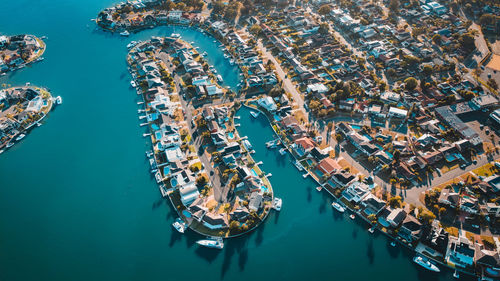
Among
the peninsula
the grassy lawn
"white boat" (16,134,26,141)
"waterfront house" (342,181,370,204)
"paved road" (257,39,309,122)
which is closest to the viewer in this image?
the peninsula

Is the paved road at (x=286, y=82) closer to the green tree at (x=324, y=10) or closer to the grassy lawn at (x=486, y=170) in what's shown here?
the green tree at (x=324, y=10)

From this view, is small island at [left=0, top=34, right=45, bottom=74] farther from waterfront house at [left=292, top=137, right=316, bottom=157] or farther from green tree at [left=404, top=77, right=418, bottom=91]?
green tree at [left=404, top=77, right=418, bottom=91]

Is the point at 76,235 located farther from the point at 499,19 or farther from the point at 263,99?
the point at 499,19

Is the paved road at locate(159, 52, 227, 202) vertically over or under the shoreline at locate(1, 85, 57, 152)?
over

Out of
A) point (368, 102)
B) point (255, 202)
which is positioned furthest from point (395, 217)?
point (368, 102)

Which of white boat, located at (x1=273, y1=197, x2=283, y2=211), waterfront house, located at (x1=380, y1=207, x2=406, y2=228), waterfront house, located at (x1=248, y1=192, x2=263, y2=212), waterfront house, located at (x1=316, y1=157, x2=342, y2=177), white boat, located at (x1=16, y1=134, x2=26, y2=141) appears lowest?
white boat, located at (x1=16, y1=134, x2=26, y2=141)

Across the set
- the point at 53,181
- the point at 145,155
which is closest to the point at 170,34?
the point at 145,155

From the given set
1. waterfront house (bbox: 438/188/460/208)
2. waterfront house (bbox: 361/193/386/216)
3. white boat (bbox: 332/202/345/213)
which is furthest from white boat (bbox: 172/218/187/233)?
waterfront house (bbox: 438/188/460/208)

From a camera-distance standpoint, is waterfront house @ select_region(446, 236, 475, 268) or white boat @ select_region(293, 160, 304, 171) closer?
waterfront house @ select_region(446, 236, 475, 268)
